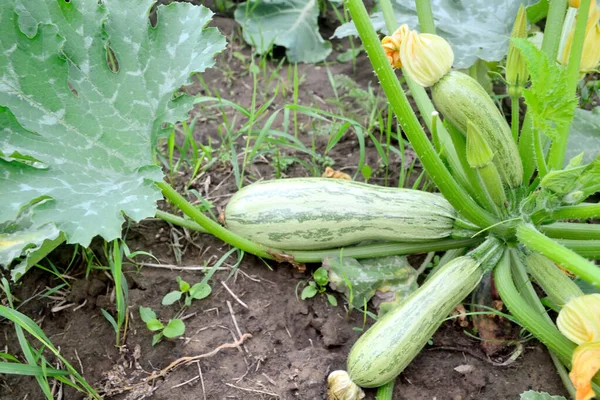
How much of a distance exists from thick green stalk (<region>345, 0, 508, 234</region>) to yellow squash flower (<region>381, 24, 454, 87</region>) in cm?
7

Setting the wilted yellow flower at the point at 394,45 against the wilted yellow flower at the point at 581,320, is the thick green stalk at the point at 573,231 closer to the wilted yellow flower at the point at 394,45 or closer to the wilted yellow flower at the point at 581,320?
→ the wilted yellow flower at the point at 581,320

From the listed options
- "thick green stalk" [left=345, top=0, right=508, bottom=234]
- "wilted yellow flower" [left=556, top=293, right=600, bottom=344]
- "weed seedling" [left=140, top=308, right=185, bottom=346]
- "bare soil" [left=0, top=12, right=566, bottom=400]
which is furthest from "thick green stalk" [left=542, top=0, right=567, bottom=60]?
"weed seedling" [left=140, top=308, right=185, bottom=346]

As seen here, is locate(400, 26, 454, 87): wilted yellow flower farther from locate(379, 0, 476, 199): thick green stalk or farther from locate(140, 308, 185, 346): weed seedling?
locate(140, 308, 185, 346): weed seedling

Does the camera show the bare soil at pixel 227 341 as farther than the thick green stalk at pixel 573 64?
Yes

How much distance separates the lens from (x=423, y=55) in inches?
64.9

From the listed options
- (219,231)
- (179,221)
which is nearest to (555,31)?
(219,231)

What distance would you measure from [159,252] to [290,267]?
0.46m

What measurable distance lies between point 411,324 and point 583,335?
0.45 metres

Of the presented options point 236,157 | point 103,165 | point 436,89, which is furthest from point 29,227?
point 436,89

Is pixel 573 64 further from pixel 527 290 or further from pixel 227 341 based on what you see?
pixel 227 341

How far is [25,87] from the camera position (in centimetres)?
167

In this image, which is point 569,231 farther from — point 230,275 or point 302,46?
point 302,46

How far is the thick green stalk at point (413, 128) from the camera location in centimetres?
158

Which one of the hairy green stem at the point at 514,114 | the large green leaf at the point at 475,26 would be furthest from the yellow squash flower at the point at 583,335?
the large green leaf at the point at 475,26
